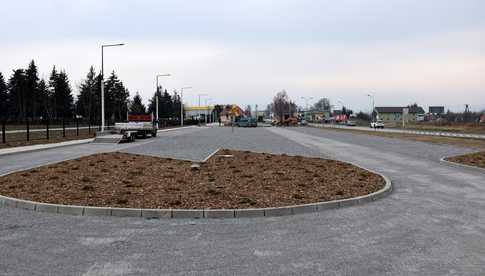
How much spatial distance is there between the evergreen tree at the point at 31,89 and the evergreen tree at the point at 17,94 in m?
0.74

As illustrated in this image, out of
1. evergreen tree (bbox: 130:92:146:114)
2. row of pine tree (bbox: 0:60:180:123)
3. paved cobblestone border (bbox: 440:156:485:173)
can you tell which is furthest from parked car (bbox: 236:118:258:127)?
paved cobblestone border (bbox: 440:156:485:173)

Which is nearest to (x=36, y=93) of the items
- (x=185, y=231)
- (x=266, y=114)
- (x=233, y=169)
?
(x=233, y=169)

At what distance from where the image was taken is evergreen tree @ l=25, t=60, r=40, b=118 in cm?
8425

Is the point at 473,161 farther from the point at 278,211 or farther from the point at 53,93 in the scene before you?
the point at 53,93

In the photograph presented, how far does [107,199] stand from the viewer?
8.36 metres

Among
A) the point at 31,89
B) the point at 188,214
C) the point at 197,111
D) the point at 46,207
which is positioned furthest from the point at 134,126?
the point at 197,111

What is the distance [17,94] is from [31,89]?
3.91 m

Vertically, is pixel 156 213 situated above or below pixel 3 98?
below

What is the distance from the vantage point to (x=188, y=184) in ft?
33.1

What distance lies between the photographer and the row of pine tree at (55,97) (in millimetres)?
85188

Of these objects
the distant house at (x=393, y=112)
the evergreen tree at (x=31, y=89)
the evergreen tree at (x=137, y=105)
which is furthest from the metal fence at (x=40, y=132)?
the distant house at (x=393, y=112)

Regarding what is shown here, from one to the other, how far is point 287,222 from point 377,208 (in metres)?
2.26

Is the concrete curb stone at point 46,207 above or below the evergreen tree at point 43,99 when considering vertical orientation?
below

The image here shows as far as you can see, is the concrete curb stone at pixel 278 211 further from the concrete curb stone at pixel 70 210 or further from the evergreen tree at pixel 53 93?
the evergreen tree at pixel 53 93
